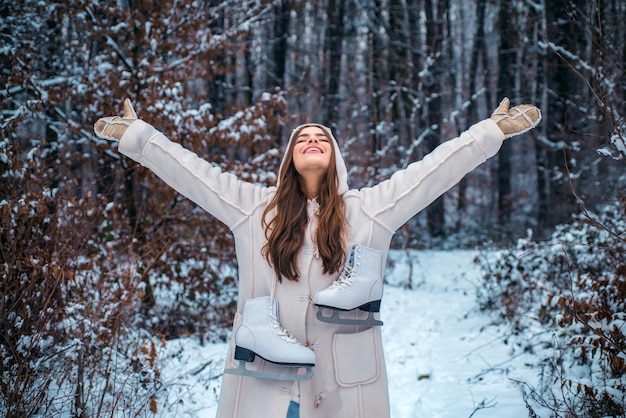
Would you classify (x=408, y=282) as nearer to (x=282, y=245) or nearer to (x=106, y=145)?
(x=106, y=145)

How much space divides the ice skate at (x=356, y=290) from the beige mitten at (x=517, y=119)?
2.98 feet

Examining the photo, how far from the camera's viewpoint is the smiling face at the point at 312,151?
2.81m

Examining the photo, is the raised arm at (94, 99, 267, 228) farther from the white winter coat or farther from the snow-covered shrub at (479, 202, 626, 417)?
the snow-covered shrub at (479, 202, 626, 417)

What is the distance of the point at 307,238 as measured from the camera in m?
2.70

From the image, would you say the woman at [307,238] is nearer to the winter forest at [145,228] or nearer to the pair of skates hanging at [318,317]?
the pair of skates hanging at [318,317]

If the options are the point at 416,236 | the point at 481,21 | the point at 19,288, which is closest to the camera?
the point at 19,288

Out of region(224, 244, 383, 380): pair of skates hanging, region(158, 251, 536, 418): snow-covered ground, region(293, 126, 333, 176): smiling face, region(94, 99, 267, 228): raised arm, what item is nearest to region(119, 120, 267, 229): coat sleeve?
region(94, 99, 267, 228): raised arm

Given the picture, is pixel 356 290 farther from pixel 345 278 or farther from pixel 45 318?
pixel 45 318

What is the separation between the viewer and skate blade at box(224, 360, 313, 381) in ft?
7.93

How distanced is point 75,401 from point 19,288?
0.80 m

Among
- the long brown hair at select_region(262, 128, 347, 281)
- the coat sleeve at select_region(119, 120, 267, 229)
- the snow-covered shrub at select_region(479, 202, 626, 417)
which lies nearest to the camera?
the long brown hair at select_region(262, 128, 347, 281)

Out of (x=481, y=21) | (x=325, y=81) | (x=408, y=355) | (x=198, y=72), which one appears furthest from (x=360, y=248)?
(x=481, y=21)

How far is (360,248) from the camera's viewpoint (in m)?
2.57

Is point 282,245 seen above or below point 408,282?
below
